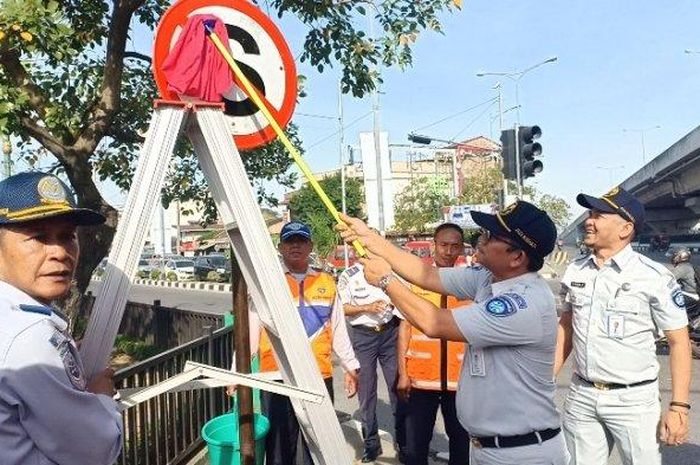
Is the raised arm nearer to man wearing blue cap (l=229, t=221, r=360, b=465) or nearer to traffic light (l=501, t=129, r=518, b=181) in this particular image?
man wearing blue cap (l=229, t=221, r=360, b=465)

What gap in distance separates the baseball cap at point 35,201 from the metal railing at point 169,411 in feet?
5.62

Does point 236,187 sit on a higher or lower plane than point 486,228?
higher

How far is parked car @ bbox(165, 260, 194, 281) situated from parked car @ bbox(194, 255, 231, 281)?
0.43 meters

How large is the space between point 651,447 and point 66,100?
5209mm

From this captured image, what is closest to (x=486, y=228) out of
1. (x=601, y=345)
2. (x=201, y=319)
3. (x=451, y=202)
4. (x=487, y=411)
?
(x=487, y=411)

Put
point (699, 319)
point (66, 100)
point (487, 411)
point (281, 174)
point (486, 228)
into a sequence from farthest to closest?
point (699, 319)
point (281, 174)
point (66, 100)
point (486, 228)
point (487, 411)

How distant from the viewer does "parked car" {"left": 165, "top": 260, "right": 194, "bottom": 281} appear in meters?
28.2

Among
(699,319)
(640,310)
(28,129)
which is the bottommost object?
(699,319)

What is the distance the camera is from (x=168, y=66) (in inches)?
78.4

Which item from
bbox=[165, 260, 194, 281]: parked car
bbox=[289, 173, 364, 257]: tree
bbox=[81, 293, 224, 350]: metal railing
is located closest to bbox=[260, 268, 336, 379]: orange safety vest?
bbox=[81, 293, 224, 350]: metal railing

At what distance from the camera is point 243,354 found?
251 cm

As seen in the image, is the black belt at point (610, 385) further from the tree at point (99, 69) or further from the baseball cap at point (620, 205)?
the tree at point (99, 69)

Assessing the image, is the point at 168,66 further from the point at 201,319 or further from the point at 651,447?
the point at 201,319

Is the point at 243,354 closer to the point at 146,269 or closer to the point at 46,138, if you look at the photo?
the point at 46,138
